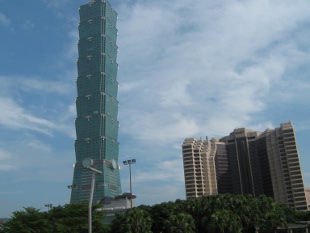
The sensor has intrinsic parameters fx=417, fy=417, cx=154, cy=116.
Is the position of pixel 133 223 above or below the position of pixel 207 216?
below

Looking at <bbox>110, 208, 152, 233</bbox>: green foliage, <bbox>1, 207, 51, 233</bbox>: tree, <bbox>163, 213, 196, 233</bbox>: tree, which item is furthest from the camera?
<bbox>1, 207, 51, 233</bbox>: tree

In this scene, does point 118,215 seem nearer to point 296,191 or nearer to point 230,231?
point 230,231

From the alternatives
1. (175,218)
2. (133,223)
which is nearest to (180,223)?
(175,218)

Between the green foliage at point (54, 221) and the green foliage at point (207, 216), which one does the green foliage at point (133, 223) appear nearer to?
the green foliage at point (207, 216)

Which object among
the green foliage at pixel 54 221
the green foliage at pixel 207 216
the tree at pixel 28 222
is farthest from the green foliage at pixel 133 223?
the tree at pixel 28 222

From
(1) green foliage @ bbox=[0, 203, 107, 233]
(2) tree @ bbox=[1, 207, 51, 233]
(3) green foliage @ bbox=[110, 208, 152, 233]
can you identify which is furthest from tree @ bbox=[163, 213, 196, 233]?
(2) tree @ bbox=[1, 207, 51, 233]

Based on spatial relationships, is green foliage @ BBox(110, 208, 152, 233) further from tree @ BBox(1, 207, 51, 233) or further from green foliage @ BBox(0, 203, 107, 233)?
tree @ BBox(1, 207, 51, 233)

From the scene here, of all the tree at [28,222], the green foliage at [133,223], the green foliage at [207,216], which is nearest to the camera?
the green foliage at [133,223]

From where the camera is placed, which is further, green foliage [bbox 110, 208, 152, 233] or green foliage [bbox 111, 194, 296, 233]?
green foliage [bbox 111, 194, 296, 233]

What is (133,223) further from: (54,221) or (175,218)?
(54,221)

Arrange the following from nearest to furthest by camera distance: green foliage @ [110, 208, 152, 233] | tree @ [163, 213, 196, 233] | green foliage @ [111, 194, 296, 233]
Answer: tree @ [163, 213, 196, 233]
green foliage @ [110, 208, 152, 233]
green foliage @ [111, 194, 296, 233]

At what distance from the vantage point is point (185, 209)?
70938 millimetres

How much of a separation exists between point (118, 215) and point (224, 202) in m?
18.2

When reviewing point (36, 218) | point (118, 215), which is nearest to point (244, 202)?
point (118, 215)
